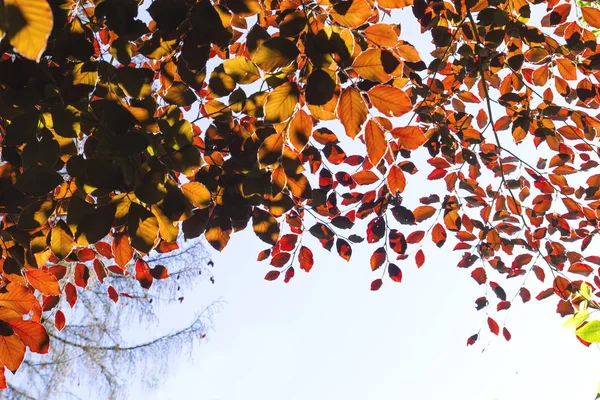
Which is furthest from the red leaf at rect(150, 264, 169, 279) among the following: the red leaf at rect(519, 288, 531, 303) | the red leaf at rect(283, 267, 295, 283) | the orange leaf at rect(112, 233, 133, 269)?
the red leaf at rect(519, 288, 531, 303)

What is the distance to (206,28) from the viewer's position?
772 millimetres

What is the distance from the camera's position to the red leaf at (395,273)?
5.70 feet

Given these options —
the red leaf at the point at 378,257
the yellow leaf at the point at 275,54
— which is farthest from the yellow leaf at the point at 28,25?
the red leaf at the point at 378,257

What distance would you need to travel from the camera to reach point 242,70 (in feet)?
2.87

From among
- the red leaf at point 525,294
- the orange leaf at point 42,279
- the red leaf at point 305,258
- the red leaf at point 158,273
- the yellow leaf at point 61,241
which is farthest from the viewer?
the red leaf at point 525,294

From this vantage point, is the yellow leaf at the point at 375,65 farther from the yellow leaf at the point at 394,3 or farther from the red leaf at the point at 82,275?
the red leaf at the point at 82,275

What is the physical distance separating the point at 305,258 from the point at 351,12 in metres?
1.03

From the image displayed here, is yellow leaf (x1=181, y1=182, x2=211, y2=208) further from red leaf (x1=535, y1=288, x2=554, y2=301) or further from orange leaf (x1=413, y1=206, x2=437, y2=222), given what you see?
red leaf (x1=535, y1=288, x2=554, y2=301)

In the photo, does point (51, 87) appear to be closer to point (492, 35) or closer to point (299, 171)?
point (299, 171)

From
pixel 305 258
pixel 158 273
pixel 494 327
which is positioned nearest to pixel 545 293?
pixel 494 327

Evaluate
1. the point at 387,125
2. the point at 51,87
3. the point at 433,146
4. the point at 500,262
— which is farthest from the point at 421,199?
the point at 51,87

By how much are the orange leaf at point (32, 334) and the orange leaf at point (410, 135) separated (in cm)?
78

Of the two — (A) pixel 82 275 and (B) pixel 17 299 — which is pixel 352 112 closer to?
(B) pixel 17 299

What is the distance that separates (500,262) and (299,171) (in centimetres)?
130
